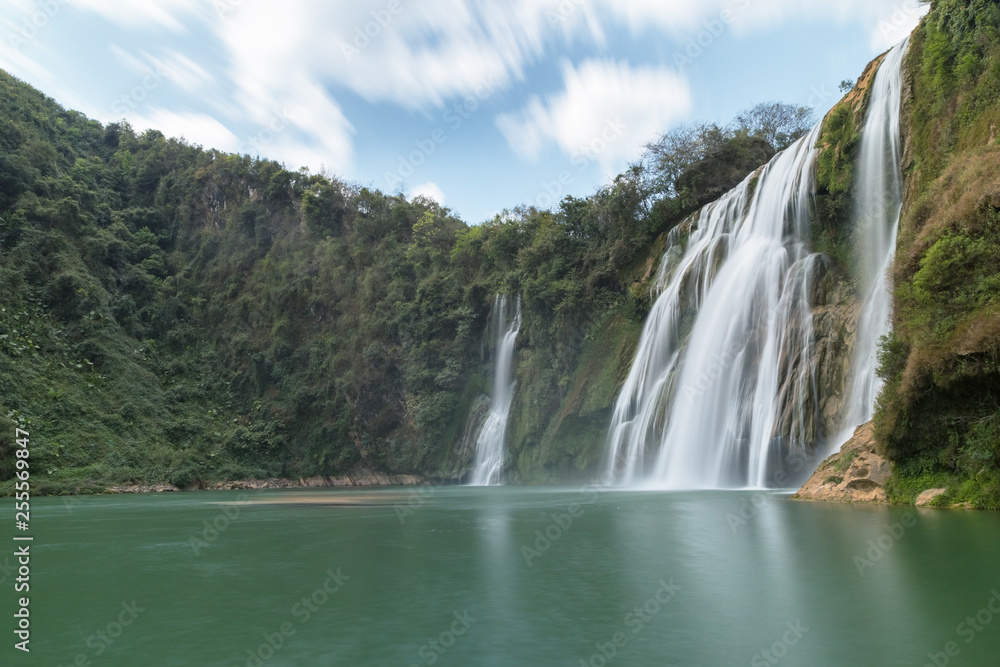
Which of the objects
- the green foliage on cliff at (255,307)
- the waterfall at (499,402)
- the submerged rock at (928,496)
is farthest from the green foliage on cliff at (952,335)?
the waterfall at (499,402)

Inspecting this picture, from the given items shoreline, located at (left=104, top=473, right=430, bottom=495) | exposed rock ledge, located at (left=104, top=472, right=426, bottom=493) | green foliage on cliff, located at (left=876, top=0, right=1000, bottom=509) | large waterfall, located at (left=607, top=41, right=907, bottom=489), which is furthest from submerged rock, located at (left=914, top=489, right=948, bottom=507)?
exposed rock ledge, located at (left=104, top=472, right=426, bottom=493)

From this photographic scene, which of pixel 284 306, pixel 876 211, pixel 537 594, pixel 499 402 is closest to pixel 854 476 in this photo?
pixel 876 211

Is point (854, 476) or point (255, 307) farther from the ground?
point (255, 307)

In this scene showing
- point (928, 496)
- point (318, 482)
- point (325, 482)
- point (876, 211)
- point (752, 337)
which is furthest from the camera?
point (325, 482)

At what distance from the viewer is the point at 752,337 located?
21984mm

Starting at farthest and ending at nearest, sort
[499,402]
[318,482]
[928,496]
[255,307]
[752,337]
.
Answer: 1. [255,307]
2. [318,482]
3. [499,402]
4. [752,337]
5. [928,496]

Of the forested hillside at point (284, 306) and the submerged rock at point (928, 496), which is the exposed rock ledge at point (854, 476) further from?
the forested hillside at point (284, 306)

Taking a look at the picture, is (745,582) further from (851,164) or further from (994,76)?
(851,164)

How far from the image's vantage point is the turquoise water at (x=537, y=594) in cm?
465

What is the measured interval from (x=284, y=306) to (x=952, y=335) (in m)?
46.7

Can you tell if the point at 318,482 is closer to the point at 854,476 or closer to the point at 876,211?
the point at 876,211

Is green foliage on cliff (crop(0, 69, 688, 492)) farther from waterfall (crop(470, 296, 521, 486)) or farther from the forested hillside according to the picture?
waterfall (crop(470, 296, 521, 486))

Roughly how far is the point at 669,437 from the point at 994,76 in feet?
45.9

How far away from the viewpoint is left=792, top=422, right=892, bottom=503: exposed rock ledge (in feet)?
45.0
